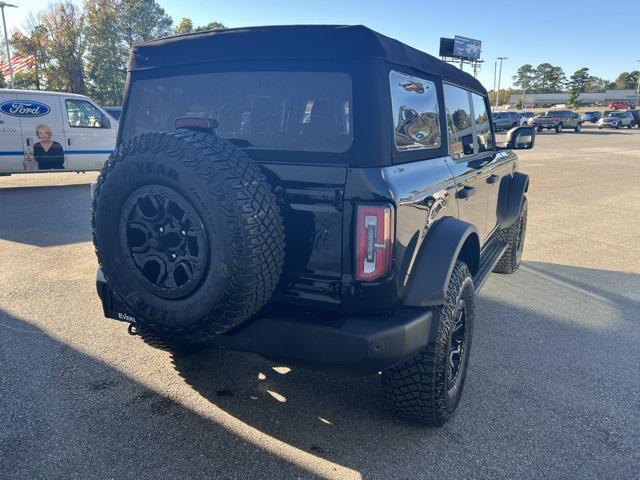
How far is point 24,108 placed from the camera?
991cm

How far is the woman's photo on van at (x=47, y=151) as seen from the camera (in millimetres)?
10188

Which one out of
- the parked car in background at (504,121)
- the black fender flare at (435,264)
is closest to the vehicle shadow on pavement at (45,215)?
the black fender flare at (435,264)

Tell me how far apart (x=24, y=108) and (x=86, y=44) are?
41828 mm

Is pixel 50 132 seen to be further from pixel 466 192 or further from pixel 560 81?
pixel 560 81

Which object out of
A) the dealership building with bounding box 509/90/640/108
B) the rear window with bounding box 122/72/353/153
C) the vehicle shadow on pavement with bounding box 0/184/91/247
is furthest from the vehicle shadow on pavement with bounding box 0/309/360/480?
the dealership building with bounding box 509/90/640/108

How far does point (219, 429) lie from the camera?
8.21ft

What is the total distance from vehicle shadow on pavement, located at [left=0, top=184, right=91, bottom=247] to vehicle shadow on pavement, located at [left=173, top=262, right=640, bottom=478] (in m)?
4.26

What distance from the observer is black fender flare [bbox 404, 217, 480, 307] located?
→ 2.22m

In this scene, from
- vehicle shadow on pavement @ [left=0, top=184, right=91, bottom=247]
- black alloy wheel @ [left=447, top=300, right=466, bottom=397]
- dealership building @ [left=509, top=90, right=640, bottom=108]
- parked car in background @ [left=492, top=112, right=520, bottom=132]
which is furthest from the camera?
dealership building @ [left=509, top=90, right=640, bottom=108]

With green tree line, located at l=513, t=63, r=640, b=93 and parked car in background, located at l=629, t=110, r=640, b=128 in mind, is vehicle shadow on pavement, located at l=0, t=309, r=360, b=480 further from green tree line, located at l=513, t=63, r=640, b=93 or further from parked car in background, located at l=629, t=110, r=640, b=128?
green tree line, located at l=513, t=63, r=640, b=93

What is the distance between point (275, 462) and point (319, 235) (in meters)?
1.12

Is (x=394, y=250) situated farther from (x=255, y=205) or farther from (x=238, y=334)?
(x=238, y=334)

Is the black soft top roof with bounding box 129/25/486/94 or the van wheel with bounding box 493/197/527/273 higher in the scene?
the black soft top roof with bounding box 129/25/486/94

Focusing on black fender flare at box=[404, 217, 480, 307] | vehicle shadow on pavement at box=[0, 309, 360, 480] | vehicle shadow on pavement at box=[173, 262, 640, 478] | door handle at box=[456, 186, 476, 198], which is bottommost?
vehicle shadow on pavement at box=[173, 262, 640, 478]
